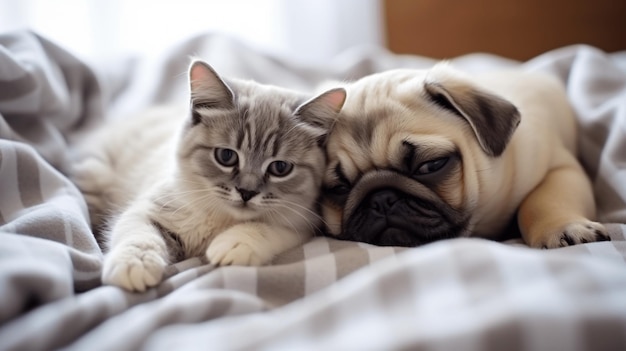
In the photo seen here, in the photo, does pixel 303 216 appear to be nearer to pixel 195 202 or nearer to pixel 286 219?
pixel 286 219

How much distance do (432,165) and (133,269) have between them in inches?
31.1

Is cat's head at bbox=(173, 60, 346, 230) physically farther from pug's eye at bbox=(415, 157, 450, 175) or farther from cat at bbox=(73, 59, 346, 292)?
pug's eye at bbox=(415, 157, 450, 175)

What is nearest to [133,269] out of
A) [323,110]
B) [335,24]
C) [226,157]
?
[226,157]

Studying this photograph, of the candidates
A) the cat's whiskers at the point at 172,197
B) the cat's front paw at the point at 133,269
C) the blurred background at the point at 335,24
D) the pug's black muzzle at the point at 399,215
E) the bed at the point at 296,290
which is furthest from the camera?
the blurred background at the point at 335,24

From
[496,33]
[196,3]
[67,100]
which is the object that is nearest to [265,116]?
[67,100]

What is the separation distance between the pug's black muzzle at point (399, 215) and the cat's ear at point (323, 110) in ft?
0.67

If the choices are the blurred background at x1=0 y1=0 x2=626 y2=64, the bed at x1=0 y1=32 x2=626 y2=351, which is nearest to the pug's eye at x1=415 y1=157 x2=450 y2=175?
the bed at x1=0 y1=32 x2=626 y2=351

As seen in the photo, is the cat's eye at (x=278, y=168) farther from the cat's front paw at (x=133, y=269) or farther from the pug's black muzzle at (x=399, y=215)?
the cat's front paw at (x=133, y=269)

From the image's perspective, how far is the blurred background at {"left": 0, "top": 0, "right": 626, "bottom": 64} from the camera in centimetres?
312

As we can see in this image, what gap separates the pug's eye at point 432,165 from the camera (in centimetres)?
149

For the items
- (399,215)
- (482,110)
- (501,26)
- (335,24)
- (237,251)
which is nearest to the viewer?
(237,251)

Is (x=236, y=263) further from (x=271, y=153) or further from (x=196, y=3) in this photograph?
(x=196, y=3)

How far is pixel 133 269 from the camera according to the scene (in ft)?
3.95

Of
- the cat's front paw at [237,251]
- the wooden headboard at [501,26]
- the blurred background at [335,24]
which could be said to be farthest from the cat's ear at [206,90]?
the wooden headboard at [501,26]
